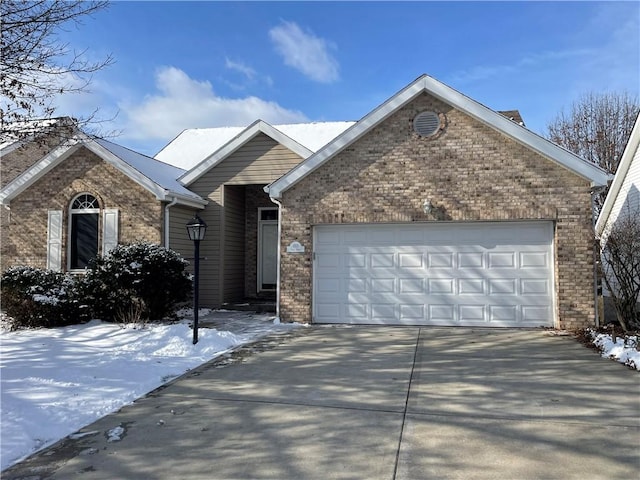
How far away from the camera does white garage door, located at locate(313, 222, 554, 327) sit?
33.8ft

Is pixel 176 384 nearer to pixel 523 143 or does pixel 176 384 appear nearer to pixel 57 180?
pixel 523 143

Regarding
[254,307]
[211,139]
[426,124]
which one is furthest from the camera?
[211,139]

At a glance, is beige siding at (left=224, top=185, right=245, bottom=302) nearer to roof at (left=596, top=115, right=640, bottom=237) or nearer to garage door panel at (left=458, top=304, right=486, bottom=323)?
garage door panel at (left=458, top=304, right=486, bottom=323)

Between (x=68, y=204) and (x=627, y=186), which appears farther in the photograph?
(x=627, y=186)

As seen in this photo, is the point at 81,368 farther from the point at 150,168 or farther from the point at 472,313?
the point at 150,168

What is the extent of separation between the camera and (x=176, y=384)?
250 inches

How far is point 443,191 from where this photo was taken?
416 inches

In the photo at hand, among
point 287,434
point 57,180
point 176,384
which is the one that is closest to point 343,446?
point 287,434

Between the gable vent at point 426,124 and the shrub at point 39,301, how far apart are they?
8.46 meters

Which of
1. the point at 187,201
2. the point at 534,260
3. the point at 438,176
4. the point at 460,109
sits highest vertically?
the point at 460,109

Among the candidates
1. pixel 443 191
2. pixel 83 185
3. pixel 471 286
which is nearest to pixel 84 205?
pixel 83 185

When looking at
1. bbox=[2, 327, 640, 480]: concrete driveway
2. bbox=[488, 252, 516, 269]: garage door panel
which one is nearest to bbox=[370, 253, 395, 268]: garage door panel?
bbox=[488, 252, 516, 269]: garage door panel

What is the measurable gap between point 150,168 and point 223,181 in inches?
82.2

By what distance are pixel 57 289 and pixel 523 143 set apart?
1065cm
